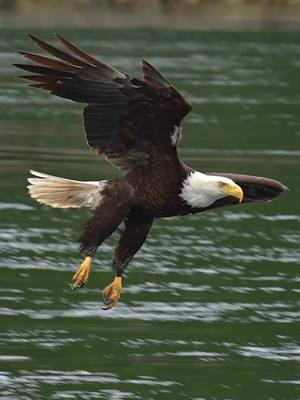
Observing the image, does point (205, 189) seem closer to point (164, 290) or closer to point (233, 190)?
point (233, 190)

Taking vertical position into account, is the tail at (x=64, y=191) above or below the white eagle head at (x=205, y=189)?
below

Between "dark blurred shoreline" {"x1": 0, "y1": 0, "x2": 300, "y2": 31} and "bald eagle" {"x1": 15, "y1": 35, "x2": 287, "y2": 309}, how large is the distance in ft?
78.9

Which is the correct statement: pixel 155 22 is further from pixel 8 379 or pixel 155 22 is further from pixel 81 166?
pixel 8 379

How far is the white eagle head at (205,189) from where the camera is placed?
976cm

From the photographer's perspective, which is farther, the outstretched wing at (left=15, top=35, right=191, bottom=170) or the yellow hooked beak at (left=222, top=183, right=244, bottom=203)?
the yellow hooked beak at (left=222, top=183, right=244, bottom=203)

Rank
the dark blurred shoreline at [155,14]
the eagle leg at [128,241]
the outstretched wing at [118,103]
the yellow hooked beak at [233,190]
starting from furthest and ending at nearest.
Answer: the dark blurred shoreline at [155,14]
the eagle leg at [128,241]
the yellow hooked beak at [233,190]
the outstretched wing at [118,103]

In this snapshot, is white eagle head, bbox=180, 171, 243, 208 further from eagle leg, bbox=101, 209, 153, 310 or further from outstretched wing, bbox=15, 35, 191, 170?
eagle leg, bbox=101, 209, 153, 310

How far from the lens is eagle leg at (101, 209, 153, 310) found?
10086mm

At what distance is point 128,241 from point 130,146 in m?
0.59

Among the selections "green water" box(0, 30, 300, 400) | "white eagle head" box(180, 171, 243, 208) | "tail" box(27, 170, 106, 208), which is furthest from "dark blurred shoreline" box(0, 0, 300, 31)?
"white eagle head" box(180, 171, 243, 208)

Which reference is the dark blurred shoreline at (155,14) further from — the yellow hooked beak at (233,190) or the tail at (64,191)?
the yellow hooked beak at (233,190)

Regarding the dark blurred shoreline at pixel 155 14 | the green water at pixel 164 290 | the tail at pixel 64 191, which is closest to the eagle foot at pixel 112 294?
the green water at pixel 164 290

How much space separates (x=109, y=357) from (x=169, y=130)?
1438 mm

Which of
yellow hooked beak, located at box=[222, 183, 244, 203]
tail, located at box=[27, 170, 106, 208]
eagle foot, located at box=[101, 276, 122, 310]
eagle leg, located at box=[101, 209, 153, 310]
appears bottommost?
eagle foot, located at box=[101, 276, 122, 310]
